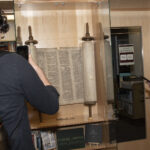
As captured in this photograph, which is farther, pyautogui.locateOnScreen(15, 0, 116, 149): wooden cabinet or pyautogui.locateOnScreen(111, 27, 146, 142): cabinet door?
pyautogui.locateOnScreen(111, 27, 146, 142): cabinet door

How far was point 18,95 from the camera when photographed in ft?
2.55

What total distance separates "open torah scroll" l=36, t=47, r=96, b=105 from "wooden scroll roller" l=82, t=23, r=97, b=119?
59 mm

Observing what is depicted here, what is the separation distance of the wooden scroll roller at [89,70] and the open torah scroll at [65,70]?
0.06m

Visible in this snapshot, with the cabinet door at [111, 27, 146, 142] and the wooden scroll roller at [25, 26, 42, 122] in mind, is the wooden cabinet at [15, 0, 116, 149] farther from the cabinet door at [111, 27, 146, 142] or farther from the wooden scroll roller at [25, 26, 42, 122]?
the cabinet door at [111, 27, 146, 142]

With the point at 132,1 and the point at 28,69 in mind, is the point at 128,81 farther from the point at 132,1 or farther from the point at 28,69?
the point at 28,69

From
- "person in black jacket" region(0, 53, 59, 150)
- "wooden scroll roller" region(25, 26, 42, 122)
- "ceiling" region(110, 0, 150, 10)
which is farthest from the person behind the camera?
"ceiling" region(110, 0, 150, 10)

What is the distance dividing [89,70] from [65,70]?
17 centimetres

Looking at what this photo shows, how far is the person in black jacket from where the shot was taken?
755 millimetres

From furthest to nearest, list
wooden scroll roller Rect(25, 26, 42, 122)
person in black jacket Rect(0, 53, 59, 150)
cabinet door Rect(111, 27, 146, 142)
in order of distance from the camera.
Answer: cabinet door Rect(111, 27, 146, 142) → wooden scroll roller Rect(25, 26, 42, 122) → person in black jacket Rect(0, 53, 59, 150)

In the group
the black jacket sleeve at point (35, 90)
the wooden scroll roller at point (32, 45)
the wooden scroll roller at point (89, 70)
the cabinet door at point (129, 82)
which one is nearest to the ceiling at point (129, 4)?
the cabinet door at point (129, 82)

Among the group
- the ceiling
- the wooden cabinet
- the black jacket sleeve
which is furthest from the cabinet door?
the black jacket sleeve

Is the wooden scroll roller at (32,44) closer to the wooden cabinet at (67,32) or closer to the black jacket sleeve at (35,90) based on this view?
the wooden cabinet at (67,32)

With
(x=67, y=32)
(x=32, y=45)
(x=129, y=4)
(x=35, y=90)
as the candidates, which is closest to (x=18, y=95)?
(x=35, y=90)

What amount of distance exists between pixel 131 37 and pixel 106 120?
0.82 metres
